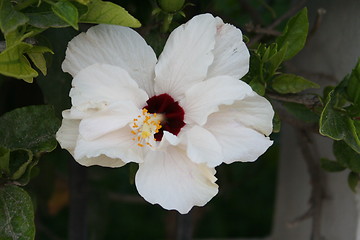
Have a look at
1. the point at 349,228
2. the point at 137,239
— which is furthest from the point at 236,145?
the point at 137,239

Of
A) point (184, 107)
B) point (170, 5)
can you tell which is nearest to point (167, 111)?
point (184, 107)

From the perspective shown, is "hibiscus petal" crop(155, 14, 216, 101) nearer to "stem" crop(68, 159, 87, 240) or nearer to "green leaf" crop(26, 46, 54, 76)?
"green leaf" crop(26, 46, 54, 76)

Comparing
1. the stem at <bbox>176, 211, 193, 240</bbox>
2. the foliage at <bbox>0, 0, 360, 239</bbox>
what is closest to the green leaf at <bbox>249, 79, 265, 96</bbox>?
the foliage at <bbox>0, 0, 360, 239</bbox>

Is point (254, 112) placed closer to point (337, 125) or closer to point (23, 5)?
point (337, 125)

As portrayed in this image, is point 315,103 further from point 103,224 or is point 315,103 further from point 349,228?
point 103,224

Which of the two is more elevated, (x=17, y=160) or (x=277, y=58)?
(x=277, y=58)
